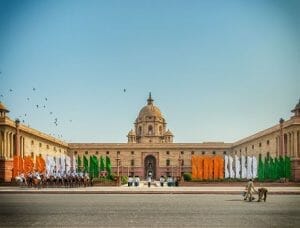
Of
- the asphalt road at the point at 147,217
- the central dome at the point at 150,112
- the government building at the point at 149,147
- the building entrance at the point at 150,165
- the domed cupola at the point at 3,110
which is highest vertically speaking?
the central dome at the point at 150,112

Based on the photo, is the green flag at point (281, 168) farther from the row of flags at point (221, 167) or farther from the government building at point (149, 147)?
the government building at point (149, 147)

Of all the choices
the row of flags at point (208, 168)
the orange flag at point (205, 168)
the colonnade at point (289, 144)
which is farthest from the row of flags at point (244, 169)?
the colonnade at point (289, 144)

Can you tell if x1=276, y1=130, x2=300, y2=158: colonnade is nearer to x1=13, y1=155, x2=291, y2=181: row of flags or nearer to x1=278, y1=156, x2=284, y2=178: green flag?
x1=278, y1=156, x2=284, y2=178: green flag

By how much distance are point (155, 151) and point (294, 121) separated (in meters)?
35.6

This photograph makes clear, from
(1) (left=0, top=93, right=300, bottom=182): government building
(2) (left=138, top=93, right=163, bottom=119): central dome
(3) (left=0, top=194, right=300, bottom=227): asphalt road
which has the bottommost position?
(3) (left=0, top=194, right=300, bottom=227): asphalt road

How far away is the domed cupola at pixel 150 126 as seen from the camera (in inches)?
3986

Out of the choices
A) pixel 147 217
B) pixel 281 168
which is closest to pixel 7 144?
pixel 281 168

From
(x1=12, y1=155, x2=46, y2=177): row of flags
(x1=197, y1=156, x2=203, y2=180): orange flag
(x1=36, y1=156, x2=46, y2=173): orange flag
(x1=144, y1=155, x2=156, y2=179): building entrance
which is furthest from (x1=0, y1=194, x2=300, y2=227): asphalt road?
(x1=144, y1=155, x2=156, y2=179): building entrance

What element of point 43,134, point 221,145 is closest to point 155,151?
point 221,145

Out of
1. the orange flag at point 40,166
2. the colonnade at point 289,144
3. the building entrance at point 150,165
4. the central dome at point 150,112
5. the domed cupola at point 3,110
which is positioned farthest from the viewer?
the central dome at point 150,112

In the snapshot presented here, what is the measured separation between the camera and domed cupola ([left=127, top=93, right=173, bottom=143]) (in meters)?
101

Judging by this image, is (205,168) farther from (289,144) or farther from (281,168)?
(289,144)

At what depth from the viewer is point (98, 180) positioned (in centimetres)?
5056

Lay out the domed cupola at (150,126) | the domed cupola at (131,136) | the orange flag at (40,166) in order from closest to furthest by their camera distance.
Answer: the orange flag at (40,166) → the domed cupola at (150,126) → the domed cupola at (131,136)
